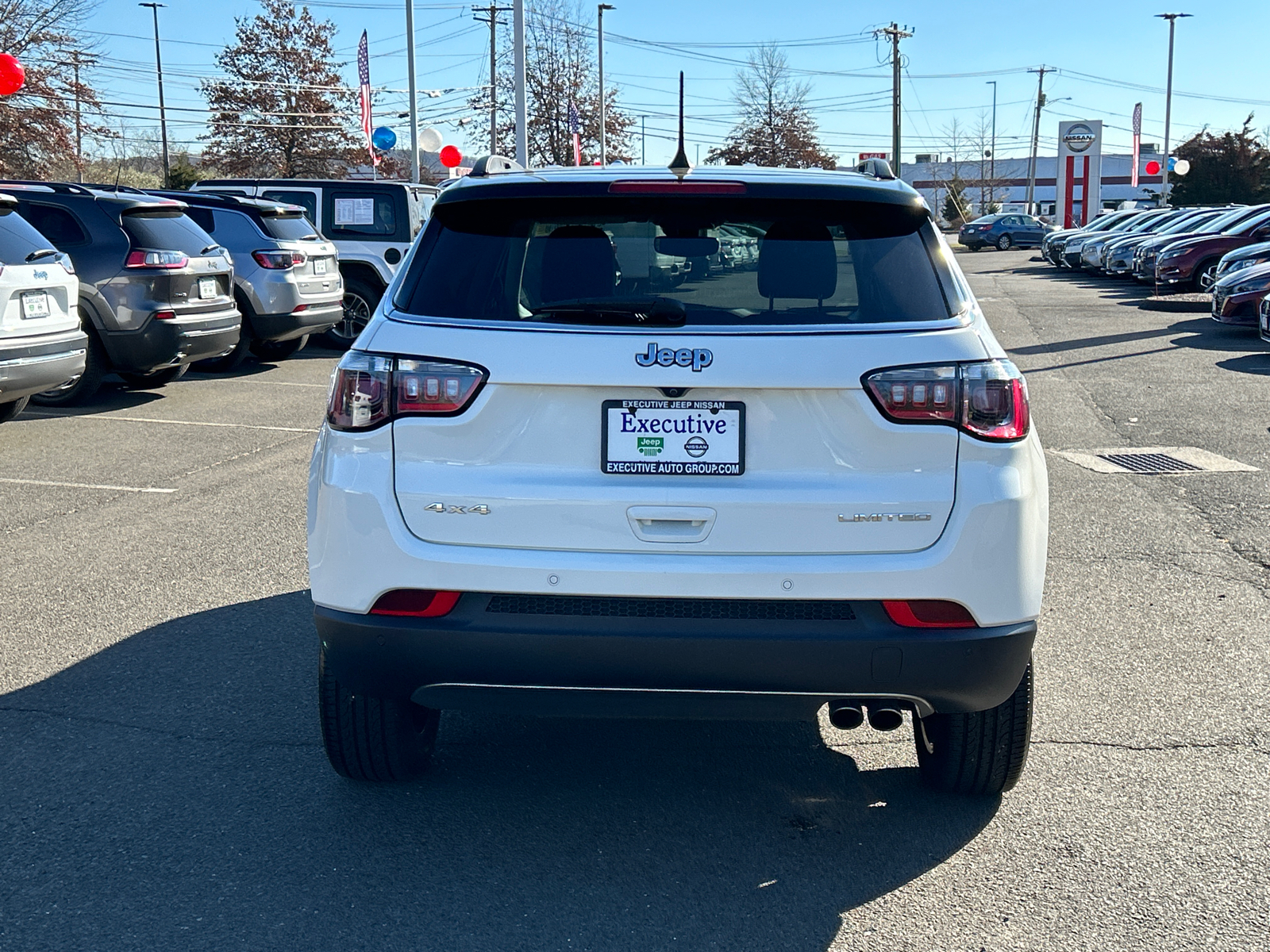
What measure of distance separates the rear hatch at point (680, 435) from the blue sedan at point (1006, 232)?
2268 inches

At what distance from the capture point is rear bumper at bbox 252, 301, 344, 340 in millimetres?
14227

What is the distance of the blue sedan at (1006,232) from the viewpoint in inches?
2269

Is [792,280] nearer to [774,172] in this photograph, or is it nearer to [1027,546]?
[774,172]

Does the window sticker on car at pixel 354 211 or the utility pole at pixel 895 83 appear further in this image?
the utility pole at pixel 895 83

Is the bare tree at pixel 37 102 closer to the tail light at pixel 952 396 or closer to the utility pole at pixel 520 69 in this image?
the utility pole at pixel 520 69

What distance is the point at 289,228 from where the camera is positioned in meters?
14.7

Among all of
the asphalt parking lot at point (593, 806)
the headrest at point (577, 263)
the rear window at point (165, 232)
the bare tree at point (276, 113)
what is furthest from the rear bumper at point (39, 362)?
the bare tree at point (276, 113)

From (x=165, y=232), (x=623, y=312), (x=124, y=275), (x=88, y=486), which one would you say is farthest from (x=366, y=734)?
(x=165, y=232)

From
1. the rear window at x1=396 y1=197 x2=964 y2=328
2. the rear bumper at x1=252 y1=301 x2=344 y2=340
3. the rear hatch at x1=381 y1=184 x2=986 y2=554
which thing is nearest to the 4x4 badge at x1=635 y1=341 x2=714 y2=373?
the rear hatch at x1=381 y1=184 x2=986 y2=554

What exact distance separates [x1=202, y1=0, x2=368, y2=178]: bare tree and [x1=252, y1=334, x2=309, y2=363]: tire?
4392 centimetres

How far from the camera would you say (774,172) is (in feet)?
11.7

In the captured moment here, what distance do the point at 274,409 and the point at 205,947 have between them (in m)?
9.18

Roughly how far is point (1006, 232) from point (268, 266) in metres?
49.0

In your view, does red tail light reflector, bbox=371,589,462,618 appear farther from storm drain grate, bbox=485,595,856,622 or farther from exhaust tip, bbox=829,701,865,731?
exhaust tip, bbox=829,701,865,731
